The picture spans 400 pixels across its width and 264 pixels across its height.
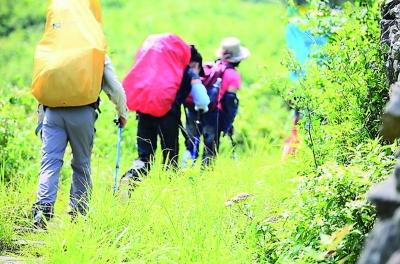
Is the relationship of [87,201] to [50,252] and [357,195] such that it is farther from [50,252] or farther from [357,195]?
[357,195]

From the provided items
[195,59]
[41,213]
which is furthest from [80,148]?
[195,59]

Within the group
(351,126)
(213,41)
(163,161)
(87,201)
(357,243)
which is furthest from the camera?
(213,41)

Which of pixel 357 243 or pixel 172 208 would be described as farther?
pixel 172 208

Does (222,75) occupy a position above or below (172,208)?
above

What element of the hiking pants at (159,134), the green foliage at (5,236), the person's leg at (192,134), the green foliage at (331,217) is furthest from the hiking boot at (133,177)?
the green foliage at (331,217)

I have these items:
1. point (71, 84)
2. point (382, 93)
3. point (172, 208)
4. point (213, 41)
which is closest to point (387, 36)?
point (382, 93)

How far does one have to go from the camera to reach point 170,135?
6715 millimetres

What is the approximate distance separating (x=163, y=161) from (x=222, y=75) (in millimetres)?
1083

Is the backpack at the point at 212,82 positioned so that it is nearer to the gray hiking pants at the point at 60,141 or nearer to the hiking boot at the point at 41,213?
the gray hiking pants at the point at 60,141

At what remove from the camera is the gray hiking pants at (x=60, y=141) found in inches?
219

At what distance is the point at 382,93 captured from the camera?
5.27 m

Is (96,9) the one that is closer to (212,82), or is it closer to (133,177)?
(133,177)

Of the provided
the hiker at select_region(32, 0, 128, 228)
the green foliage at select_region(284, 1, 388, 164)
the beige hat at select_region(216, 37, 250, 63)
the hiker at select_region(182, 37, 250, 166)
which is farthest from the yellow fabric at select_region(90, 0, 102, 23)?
the beige hat at select_region(216, 37, 250, 63)

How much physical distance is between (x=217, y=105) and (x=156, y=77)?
40.2 inches
